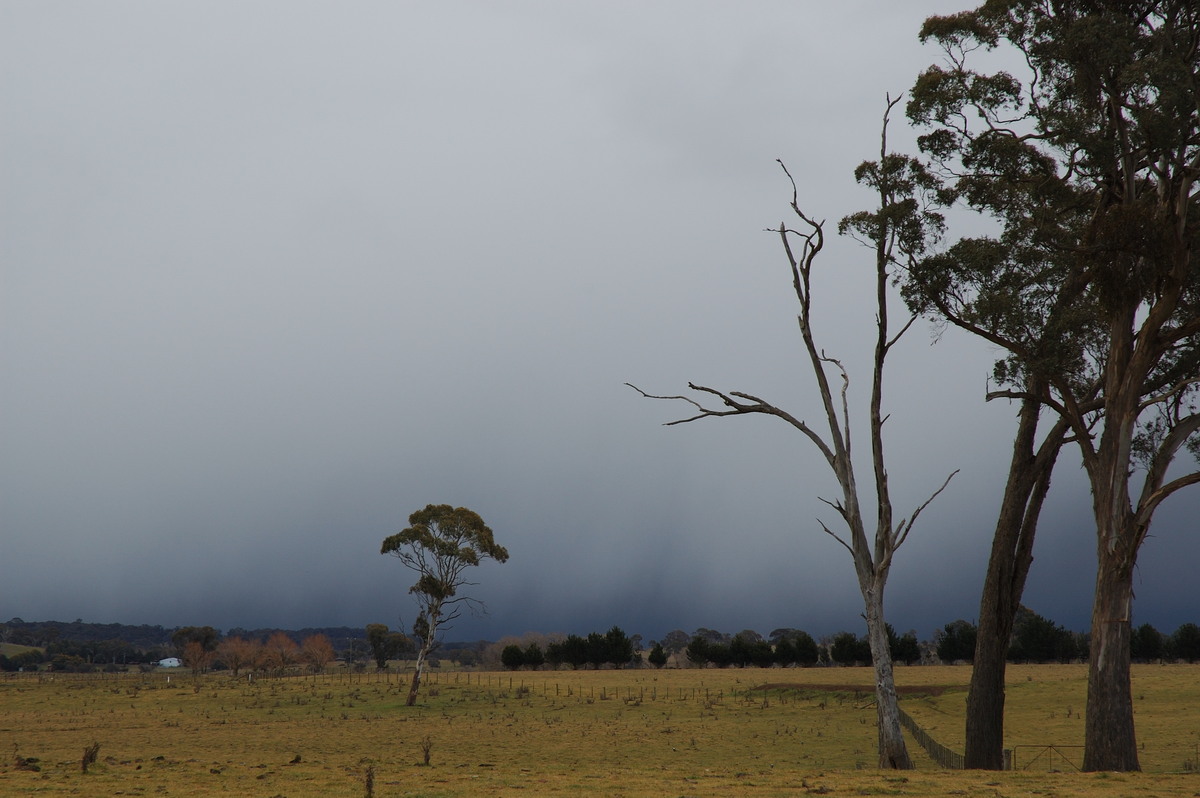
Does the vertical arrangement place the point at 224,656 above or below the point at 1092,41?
below

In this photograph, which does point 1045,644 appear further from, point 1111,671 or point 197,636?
point 197,636

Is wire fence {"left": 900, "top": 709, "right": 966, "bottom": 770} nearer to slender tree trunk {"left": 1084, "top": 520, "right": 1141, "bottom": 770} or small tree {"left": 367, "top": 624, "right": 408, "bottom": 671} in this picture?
slender tree trunk {"left": 1084, "top": 520, "right": 1141, "bottom": 770}

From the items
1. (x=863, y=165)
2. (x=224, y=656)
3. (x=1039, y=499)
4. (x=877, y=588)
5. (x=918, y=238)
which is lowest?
(x=224, y=656)

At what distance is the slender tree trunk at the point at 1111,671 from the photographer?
19.7 m

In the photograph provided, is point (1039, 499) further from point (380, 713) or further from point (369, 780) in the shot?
point (380, 713)

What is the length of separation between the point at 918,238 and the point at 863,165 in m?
2.19

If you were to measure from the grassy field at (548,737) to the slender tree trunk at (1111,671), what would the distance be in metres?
1.22

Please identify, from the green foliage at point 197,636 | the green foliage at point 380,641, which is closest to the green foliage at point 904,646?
the green foliage at point 380,641

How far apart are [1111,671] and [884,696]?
483 centimetres

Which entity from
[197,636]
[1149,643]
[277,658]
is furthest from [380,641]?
[1149,643]

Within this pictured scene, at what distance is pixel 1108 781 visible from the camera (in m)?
16.5

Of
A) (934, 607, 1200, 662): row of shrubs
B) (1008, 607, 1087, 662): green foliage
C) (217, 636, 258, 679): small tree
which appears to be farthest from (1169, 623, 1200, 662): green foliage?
(217, 636, 258, 679): small tree

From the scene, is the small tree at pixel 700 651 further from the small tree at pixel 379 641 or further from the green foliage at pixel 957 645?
the small tree at pixel 379 641

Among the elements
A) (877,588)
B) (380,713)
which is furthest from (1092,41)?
(380,713)
